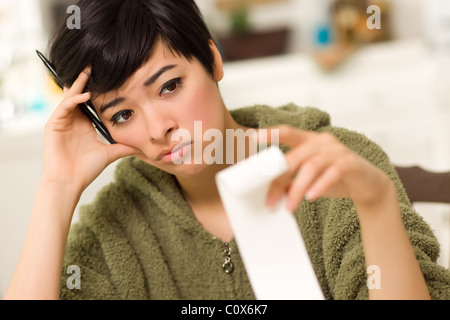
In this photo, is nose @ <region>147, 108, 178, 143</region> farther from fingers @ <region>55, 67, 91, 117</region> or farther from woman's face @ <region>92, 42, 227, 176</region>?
fingers @ <region>55, 67, 91, 117</region>

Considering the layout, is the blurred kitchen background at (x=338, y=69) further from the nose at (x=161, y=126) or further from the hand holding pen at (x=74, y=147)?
the nose at (x=161, y=126)

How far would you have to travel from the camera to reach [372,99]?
246cm

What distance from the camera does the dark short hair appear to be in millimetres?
795

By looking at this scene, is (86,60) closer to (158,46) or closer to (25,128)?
(158,46)

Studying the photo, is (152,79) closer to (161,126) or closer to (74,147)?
(161,126)

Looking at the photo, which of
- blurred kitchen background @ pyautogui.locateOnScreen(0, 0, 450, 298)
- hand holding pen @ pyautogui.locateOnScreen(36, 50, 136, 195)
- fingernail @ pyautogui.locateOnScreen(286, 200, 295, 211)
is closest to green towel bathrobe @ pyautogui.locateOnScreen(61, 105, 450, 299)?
hand holding pen @ pyautogui.locateOnScreen(36, 50, 136, 195)

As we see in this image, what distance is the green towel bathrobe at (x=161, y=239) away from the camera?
90cm

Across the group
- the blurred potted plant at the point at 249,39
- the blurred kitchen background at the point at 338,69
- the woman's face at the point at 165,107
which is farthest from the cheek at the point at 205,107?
the blurred potted plant at the point at 249,39

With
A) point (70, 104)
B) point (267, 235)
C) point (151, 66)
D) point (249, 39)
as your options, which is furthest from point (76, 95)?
point (249, 39)

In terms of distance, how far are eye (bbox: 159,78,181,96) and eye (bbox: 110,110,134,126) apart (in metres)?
0.06

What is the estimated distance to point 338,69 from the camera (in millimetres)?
2490

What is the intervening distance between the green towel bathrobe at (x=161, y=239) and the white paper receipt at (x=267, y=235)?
0.30 metres

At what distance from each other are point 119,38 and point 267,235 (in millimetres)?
407

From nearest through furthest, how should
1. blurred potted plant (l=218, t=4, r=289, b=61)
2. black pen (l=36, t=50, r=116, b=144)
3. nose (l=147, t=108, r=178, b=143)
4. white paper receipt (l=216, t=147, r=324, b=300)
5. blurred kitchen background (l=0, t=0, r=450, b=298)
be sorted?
white paper receipt (l=216, t=147, r=324, b=300), nose (l=147, t=108, r=178, b=143), black pen (l=36, t=50, r=116, b=144), blurred kitchen background (l=0, t=0, r=450, b=298), blurred potted plant (l=218, t=4, r=289, b=61)
